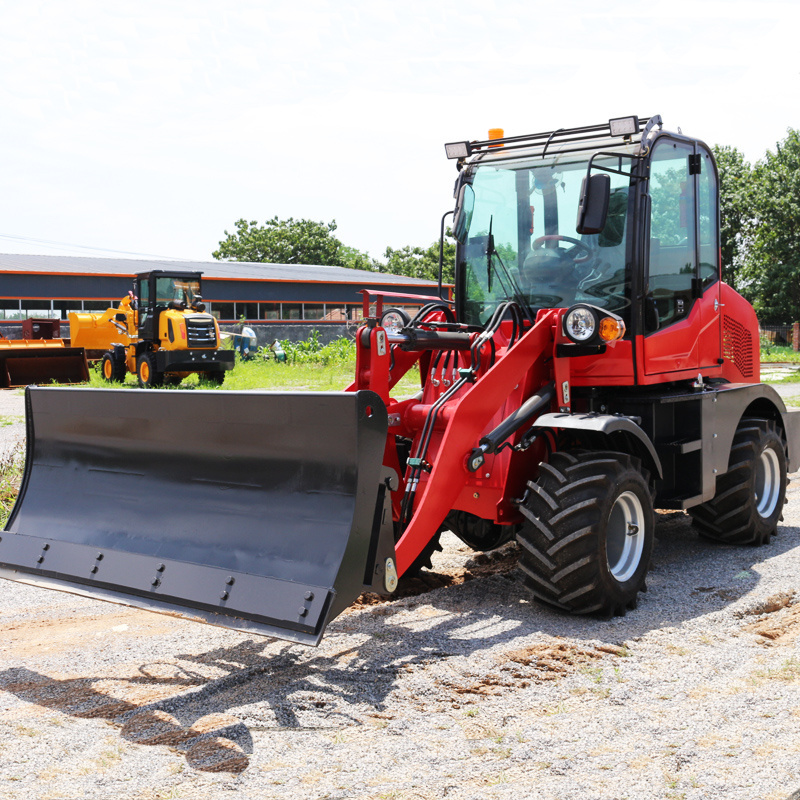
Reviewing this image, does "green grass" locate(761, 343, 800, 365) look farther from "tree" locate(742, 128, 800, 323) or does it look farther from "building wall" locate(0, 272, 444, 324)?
"building wall" locate(0, 272, 444, 324)

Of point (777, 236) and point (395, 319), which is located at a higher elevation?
point (777, 236)

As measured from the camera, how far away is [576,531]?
16.2 ft

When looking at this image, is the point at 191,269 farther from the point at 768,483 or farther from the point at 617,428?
the point at 617,428

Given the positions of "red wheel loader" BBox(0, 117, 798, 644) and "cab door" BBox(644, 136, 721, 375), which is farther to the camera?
"cab door" BBox(644, 136, 721, 375)

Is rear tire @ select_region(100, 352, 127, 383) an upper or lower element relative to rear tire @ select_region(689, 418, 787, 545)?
upper

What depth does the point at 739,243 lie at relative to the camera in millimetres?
43094

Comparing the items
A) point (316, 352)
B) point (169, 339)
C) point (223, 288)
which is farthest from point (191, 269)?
point (169, 339)

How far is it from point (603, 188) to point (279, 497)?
251 cm

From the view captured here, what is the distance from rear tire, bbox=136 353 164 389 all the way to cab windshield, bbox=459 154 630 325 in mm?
15324

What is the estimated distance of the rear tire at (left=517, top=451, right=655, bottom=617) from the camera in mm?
4938

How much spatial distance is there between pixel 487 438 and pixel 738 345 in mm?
3073

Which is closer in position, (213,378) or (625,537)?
(625,537)

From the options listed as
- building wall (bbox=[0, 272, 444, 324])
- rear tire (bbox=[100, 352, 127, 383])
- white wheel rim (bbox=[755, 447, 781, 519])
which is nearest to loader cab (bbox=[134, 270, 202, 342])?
rear tire (bbox=[100, 352, 127, 383])

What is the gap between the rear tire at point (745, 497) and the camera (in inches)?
265
